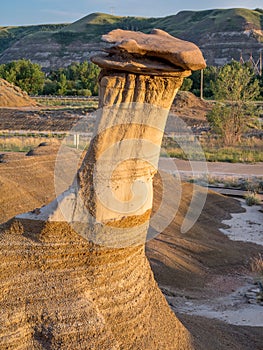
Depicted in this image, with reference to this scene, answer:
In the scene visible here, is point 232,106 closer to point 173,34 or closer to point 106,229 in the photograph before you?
point 106,229

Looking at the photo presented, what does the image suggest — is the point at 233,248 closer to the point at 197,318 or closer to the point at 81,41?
the point at 197,318

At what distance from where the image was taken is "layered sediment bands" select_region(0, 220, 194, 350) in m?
4.17

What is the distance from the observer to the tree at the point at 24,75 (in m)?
57.2

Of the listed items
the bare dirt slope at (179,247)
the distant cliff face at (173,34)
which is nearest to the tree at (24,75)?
the distant cliff face at (173,34)

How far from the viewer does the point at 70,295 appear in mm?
4398

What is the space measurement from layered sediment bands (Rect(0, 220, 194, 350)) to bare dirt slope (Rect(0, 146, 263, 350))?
1.57 meters

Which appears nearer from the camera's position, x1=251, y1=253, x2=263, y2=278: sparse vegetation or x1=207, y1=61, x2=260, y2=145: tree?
x1=251, y1=253, x2=263, y2=278: sparse vegetation

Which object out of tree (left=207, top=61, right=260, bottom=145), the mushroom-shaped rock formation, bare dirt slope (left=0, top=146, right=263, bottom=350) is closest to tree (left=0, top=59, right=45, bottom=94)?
tree (left=207, top=61, right=260, bottom=145)

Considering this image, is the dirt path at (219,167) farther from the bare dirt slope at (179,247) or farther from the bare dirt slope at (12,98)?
the bare dirt slope at (12,98)

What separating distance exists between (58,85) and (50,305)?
Result: 55.1m

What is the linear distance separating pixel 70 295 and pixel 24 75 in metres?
55.4

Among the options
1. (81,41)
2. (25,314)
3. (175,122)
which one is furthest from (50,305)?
(81,41)

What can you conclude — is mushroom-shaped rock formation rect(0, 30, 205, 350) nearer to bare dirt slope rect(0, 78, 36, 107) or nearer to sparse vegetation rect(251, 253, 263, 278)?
sparse vegetation rect(251, 253, 263, 278)

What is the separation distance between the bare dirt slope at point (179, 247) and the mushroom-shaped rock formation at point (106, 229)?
176 cm
